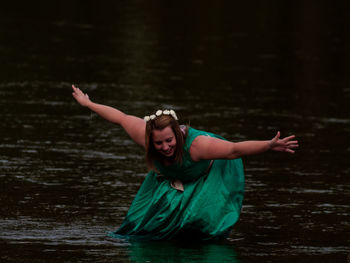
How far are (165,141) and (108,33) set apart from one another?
21.2 m

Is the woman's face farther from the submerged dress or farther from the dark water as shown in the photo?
the dark water

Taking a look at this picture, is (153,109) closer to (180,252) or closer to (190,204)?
(190,204)

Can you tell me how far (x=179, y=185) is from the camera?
1026 cm

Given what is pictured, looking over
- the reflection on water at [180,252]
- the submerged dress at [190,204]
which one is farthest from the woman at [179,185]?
the reflection on water at [180,252]

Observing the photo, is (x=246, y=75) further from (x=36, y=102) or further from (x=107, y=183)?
(x=107, y=183)

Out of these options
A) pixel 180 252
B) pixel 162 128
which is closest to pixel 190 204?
pixel 180 252

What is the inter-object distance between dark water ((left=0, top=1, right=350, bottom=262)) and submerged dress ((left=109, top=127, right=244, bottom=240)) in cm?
23

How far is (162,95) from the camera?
19188 mm

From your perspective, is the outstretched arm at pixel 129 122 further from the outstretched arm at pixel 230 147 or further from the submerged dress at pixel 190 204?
the outstretched arm at pixel 230 147

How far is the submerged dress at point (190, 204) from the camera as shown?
1003 cm

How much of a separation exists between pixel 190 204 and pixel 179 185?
0.25 metres

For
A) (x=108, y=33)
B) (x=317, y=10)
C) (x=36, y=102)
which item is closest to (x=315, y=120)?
(x=36, y=102)

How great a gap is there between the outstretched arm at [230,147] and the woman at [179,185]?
0.04 ft

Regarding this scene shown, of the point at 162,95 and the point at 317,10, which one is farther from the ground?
the point at 317,10
